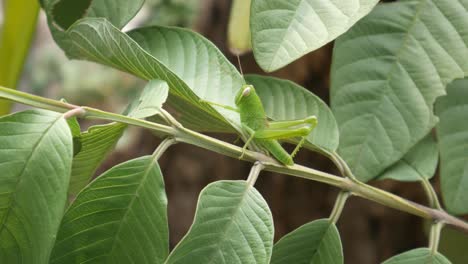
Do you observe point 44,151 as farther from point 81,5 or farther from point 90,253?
point 81,5

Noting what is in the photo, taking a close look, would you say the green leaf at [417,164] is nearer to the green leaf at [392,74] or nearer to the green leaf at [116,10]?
the green leaf at [392,74]

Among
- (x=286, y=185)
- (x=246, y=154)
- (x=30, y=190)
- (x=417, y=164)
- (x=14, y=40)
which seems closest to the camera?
(x=30, y=190)

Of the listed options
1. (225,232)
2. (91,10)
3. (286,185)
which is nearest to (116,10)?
(91,10)

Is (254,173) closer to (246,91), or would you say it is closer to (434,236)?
(246,91)

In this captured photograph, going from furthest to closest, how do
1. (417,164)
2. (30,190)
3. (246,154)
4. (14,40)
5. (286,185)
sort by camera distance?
(286,185)
(14,40)
(417,164)
(246,154)
(30,190)

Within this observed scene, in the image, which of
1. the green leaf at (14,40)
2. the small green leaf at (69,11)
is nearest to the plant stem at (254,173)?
the small green leaf at (69,11)
